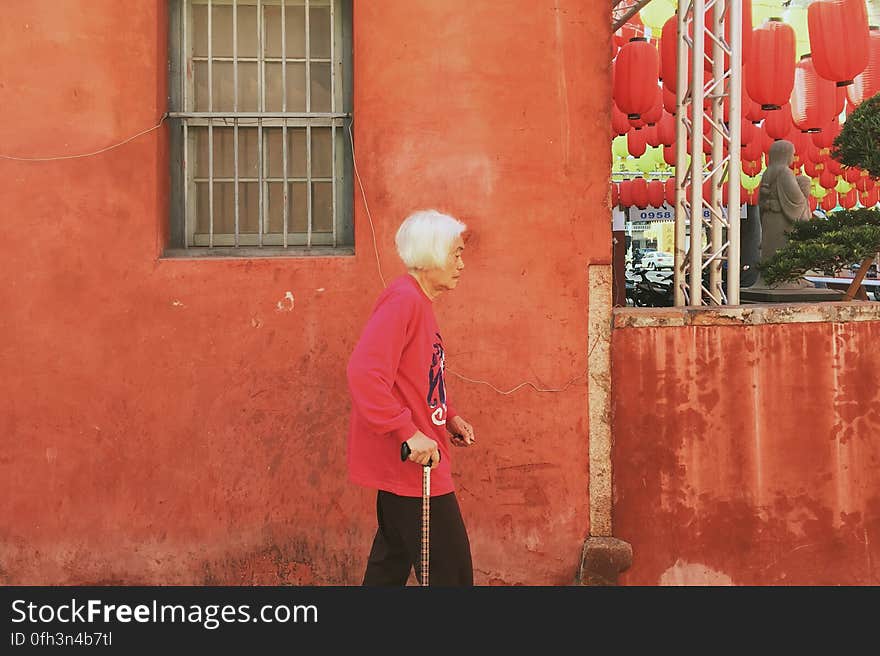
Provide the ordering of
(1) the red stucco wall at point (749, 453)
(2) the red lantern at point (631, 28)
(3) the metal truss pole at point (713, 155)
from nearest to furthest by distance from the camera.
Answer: (1) the red stucco wall at point (749, 453)
(3) the metal truss pole at point (713, 155)
(2) the red lantern at point (631, 28)

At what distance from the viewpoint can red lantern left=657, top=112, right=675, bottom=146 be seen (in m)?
13.8

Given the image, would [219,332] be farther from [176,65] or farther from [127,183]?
[176,65]

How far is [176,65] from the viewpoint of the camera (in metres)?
4.80

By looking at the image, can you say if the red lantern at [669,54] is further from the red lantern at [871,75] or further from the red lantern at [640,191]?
the red lantern at [640,191]

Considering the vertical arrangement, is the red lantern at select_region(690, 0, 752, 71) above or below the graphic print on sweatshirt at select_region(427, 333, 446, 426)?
above

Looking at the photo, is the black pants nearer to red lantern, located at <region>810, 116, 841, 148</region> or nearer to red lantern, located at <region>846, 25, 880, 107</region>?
red lantern, located at <region>846, 25, 880, 107</region>

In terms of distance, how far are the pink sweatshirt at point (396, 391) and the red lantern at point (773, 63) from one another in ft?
19.2

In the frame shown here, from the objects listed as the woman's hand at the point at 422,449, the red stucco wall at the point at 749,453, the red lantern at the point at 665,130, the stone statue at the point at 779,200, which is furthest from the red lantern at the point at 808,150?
the woman's hand at the point at 422,449

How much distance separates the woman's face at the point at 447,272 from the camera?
319 centimetres

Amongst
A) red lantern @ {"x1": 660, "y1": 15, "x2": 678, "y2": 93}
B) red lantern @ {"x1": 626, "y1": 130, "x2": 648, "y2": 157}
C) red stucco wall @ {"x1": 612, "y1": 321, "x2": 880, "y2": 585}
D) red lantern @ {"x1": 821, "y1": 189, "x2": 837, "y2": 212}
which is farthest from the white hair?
red lantern @ {"x1": 821, "y1": 189, "x2": 837, "y2": 212}

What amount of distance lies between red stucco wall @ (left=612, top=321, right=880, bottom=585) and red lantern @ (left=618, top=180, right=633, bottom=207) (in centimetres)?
1659

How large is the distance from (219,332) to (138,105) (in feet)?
4.28

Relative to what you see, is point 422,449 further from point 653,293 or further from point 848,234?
point 653,293

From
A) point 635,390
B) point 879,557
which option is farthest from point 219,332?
point 879,557
